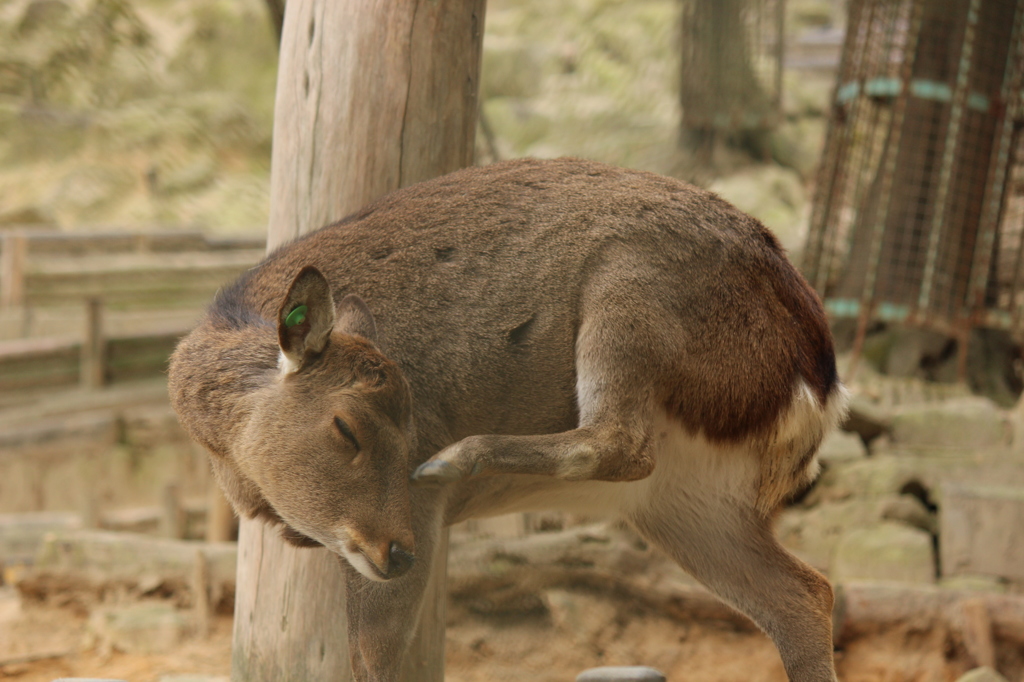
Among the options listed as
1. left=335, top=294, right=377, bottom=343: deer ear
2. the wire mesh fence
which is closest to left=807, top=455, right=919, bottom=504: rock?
the wire mesh fence

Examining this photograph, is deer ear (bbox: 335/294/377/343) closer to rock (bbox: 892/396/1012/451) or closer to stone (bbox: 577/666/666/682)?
stone (bbox: 577/666/666/682)

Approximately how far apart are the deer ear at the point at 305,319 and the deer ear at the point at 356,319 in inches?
7.0

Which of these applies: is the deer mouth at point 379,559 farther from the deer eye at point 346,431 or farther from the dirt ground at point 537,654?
the dirt ground at point 537,654

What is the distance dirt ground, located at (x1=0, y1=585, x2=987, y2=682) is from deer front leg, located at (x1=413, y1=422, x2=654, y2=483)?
2.75 meters

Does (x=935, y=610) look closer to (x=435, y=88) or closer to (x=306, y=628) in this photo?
(x=306, y=628)

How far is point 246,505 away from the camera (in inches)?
117

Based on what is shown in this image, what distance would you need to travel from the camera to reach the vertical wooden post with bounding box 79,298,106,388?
12.1 meters

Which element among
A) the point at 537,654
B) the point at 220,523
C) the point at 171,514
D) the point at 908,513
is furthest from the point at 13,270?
the point at 908,513

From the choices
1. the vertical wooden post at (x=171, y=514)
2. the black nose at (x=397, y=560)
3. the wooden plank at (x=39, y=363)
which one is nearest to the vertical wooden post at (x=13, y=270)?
the wooden plank at (x=39, y=363)

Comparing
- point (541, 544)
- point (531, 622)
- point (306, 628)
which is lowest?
point (531, 622)

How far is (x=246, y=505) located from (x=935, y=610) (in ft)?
11.9

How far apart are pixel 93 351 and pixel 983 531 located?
10476 mm

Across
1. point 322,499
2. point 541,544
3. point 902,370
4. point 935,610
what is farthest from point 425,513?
point 902,370

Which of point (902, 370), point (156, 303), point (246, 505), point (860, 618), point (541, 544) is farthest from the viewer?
point (156, 303)
